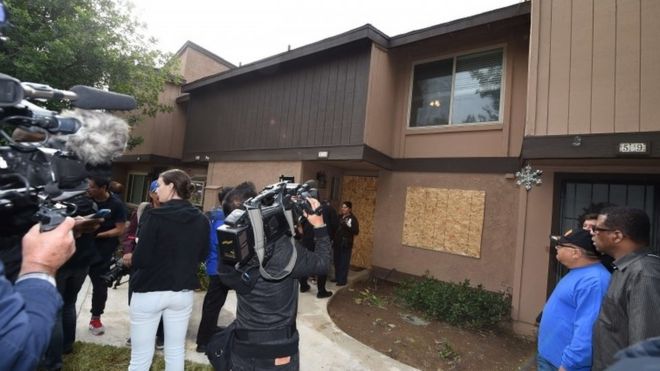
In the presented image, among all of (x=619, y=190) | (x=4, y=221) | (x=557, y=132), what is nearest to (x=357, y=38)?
(x=557, y=132)

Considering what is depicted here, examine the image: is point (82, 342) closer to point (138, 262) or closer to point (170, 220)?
point (138, 262)

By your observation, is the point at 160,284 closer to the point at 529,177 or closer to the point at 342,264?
the point at 342,264

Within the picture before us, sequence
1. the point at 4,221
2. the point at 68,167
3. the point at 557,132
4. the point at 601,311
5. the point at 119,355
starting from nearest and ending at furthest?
the point at 4,221 → the point at 68,167 → the point at 601,311 → the point at 119,355 → the point at 557,132

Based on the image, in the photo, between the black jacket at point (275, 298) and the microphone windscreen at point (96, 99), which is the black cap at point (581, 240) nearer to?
the black jacket at point (275, 298)

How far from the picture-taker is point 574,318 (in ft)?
8.27

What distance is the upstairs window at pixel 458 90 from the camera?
745 centimetres

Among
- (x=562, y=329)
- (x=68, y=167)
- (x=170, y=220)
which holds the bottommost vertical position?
(x=562, y=329)

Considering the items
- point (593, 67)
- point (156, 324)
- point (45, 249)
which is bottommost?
point (156, 324)

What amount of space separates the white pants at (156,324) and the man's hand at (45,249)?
1690 mm

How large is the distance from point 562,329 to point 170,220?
128 inches

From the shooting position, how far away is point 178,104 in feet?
48.0

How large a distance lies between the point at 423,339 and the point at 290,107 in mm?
6510

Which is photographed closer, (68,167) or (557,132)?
(68,167)

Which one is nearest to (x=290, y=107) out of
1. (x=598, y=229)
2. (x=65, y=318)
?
(x=65, y=318)
